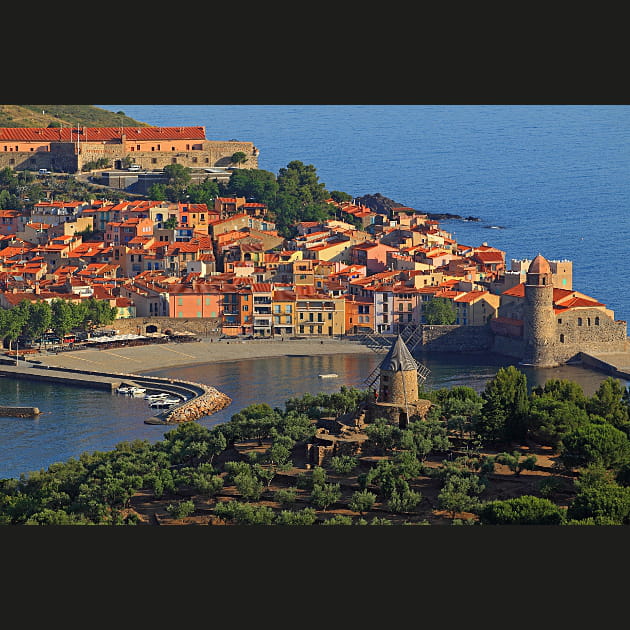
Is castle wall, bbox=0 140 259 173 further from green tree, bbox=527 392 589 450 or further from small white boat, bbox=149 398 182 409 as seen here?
green tree, bbox=527 392 589 450

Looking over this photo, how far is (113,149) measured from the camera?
217 feet

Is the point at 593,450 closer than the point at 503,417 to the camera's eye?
Yes

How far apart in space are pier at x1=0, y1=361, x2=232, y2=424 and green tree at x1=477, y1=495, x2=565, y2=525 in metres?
14.0

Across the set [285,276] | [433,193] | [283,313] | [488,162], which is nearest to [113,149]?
[285,276]

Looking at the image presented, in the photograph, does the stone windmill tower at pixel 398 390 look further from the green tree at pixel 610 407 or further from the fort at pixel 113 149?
the fort at pixel 113 149

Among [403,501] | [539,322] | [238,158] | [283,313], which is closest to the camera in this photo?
[403,501]

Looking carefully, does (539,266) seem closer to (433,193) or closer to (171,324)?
(171,324)

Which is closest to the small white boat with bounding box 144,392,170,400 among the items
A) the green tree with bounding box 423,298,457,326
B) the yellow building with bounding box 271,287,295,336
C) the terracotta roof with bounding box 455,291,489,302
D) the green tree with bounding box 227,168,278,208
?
the yellow building with bounding box 271,287,295,336

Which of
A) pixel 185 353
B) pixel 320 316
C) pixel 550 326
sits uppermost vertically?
pixel 320 316

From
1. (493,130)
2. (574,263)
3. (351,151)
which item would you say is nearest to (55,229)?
(574,263)

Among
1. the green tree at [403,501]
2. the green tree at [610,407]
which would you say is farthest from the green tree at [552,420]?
the green tree at [403,501]

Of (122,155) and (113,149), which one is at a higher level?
(113,149)

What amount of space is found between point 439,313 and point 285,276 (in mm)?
4969

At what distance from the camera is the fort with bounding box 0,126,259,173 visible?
A: 65625 mm
